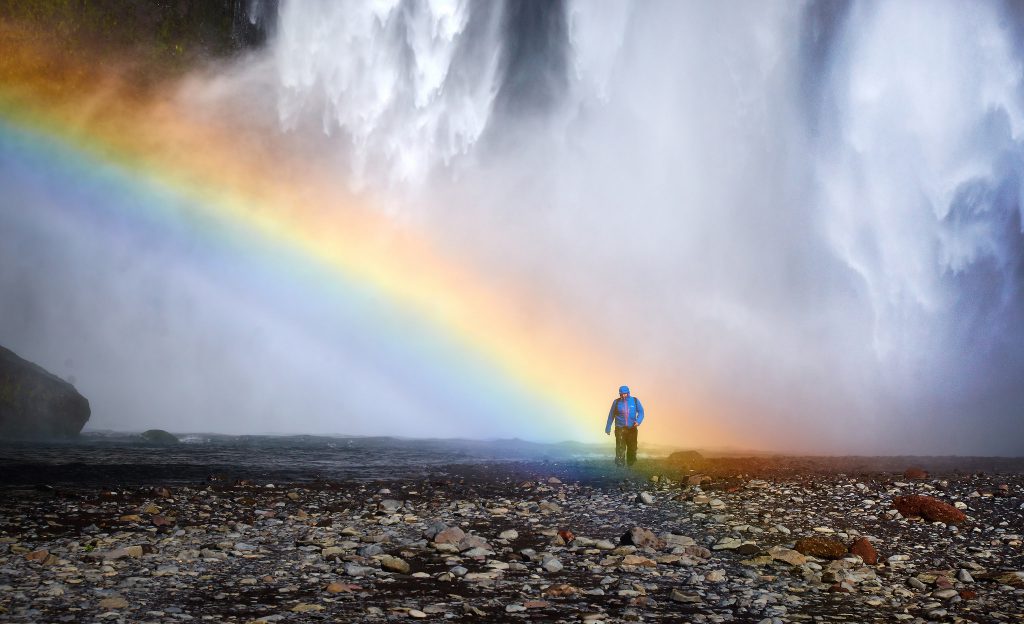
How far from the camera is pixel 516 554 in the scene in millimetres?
9375

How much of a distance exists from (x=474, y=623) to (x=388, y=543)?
3.80 metres

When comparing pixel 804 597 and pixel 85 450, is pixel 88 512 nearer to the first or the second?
pixel 804 597

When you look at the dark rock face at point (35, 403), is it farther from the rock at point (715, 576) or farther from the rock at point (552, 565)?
the rock at point (715, 576)

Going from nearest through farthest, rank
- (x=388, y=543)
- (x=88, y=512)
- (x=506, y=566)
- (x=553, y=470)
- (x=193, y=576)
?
1. (x=193, y=576)
2. (x=506, y=566)
3. (x=388, y=543)
4. (x=88, y=512)
5. (x=553, y=470)

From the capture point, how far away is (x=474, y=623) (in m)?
6.35

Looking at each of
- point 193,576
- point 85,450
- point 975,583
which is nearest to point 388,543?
point 193,576

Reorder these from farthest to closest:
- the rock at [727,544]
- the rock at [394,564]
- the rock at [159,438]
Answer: the rock at [159,438]
the rock at [727,544]
the rock at [394,564]

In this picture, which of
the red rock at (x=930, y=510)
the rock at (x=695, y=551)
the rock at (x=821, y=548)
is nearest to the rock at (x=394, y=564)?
the rock at (x=695, y=551)

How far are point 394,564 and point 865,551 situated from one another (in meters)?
5.82

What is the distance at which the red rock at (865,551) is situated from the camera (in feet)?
29.5

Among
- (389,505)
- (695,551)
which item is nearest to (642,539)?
(695,551)

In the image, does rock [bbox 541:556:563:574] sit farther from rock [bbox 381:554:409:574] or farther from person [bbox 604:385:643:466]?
person [bbox 604:385:643:466]

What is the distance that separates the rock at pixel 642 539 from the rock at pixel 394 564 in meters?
3.18

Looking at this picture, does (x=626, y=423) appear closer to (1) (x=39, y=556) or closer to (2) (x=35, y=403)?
(1) (x=39, y=556)
